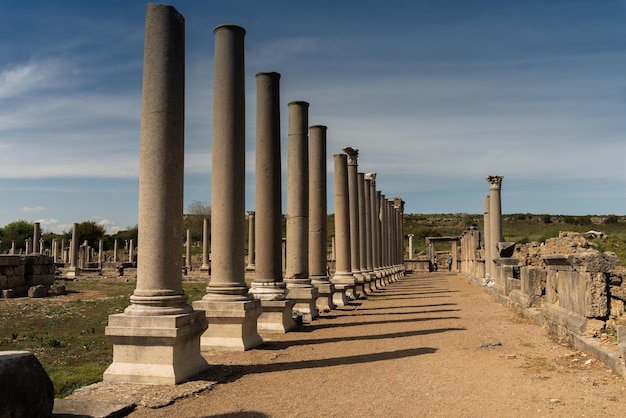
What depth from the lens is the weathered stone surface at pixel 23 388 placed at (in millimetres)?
5159

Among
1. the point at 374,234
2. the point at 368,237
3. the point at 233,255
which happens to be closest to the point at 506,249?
the point at 368,237

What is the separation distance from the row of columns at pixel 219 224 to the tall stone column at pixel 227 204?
0.02 meters

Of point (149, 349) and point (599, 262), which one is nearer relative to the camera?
point (149, 349)

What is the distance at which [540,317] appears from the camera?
14.1 m

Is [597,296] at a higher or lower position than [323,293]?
higher

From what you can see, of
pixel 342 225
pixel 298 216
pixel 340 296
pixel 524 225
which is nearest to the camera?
pixel 298 216

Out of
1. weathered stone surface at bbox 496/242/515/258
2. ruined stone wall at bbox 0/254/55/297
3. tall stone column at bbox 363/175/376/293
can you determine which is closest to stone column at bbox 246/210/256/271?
tall stone column at bbox 363/175/376/293

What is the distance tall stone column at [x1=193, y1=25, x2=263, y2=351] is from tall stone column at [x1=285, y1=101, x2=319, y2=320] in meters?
4.63

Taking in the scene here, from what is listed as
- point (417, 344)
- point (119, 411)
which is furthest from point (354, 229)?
point (119, 411)

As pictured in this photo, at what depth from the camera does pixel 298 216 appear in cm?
1631

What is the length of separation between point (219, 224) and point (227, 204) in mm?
427

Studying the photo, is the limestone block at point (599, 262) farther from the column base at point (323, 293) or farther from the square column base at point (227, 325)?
the column base at point (323, 293)

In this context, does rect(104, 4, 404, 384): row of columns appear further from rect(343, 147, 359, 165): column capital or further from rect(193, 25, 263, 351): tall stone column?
rect(343, 147, 359, 165): column capital

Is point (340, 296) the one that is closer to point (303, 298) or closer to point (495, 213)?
point (303, 298)
